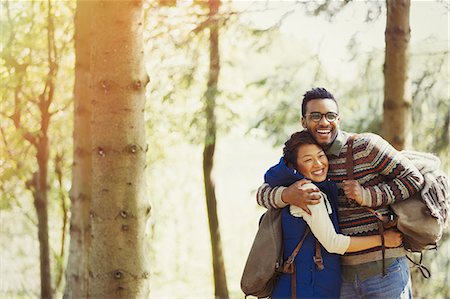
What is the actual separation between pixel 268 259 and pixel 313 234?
261 mm

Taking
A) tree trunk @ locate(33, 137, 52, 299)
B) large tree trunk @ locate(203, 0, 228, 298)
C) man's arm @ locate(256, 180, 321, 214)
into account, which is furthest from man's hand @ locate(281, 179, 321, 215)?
tree trunk @ locate(33, 137, 52, 299)

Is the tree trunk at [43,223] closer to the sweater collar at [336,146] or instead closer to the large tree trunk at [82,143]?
the large tree trunk at [82,143]

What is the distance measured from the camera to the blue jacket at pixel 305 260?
11.4ft

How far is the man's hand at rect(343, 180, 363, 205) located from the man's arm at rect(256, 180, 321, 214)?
17 centimetres

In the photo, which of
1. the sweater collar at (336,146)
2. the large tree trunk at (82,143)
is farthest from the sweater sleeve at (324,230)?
the large tree trunk at (82,143)

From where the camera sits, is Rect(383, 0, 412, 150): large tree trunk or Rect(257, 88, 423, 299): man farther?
Rect(383, 0, 412, 150): large tree trunk

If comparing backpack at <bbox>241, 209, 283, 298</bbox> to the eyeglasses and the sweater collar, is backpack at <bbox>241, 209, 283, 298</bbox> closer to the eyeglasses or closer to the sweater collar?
the sweater collar

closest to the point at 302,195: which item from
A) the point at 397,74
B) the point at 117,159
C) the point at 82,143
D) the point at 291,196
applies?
the point at 291,196

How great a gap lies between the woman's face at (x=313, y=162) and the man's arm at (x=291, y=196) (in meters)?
0.09

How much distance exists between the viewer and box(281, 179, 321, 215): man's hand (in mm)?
3406

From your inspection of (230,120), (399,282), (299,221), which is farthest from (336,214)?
(230,120)

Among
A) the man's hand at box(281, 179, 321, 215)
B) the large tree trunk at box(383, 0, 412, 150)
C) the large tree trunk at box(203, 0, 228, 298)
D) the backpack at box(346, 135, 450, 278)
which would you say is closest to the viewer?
the man's hand at box(281, 179, 321, 215)

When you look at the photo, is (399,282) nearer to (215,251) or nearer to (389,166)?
(389,166)

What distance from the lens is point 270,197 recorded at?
358 cm
